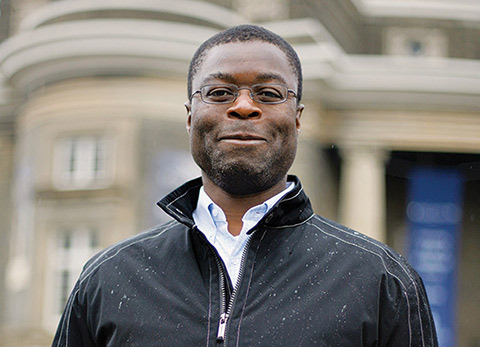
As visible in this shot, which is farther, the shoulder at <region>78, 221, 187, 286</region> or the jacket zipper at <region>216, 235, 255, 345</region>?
the shoulder at <region>78, 221, 187, 286</region>

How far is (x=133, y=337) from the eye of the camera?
2477mm

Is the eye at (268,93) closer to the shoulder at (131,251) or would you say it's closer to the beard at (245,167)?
the beard at (245,167)

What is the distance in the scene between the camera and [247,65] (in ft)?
8.98

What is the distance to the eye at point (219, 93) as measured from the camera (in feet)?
8.93

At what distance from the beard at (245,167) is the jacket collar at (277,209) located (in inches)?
3.5

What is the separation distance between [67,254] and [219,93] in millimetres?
15073

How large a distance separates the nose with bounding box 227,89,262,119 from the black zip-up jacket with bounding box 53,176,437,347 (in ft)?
0.98

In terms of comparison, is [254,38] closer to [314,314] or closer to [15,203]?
[314,314]

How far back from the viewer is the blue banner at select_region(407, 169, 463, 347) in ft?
58.0

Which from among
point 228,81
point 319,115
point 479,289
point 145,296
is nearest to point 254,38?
point 228,81

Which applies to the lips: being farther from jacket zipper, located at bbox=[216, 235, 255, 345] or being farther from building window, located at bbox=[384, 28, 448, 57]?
building window, located at bbox=[384, 28, 448, 57]

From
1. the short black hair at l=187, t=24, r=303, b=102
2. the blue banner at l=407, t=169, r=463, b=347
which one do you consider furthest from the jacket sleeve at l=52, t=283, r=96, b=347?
the blue banner at l=407, t=169, r=463, b=347

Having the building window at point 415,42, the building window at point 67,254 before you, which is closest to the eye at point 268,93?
the building window at point 67,254

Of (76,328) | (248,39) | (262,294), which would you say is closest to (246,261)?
(262,294)
